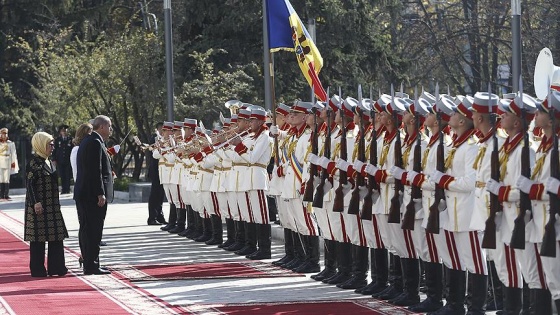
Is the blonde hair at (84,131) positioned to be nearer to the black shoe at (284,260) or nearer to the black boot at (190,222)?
the black shoe at (284,260)

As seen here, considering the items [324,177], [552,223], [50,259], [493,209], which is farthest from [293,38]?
[552,223]

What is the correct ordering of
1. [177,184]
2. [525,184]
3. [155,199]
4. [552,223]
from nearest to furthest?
[552,223], [525,184], [177,184], [155,199]

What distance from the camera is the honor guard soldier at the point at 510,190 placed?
9750 mm

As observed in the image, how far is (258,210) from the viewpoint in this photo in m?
17.0

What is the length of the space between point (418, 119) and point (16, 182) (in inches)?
1301

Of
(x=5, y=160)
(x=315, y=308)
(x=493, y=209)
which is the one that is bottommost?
(x=315, y=308)

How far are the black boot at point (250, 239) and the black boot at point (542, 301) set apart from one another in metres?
7.74

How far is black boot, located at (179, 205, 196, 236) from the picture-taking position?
20938 mm

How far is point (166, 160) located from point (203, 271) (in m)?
6.25

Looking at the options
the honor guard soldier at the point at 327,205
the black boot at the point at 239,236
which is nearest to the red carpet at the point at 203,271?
the honor guard soldier at the point at 327,205

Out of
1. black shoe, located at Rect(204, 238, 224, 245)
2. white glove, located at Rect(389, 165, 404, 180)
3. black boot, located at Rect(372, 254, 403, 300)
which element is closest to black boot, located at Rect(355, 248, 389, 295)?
black boot, located at Rect(372, 254, 403, 300)

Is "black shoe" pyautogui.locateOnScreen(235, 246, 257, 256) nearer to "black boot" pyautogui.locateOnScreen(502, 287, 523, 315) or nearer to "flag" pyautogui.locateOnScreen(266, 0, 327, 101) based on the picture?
"flag" pyautogui.locateOnScreen(266, 0, 327, 101)

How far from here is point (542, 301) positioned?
9766 mm

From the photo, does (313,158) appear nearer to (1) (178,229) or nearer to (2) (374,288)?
(2) (374,288)
